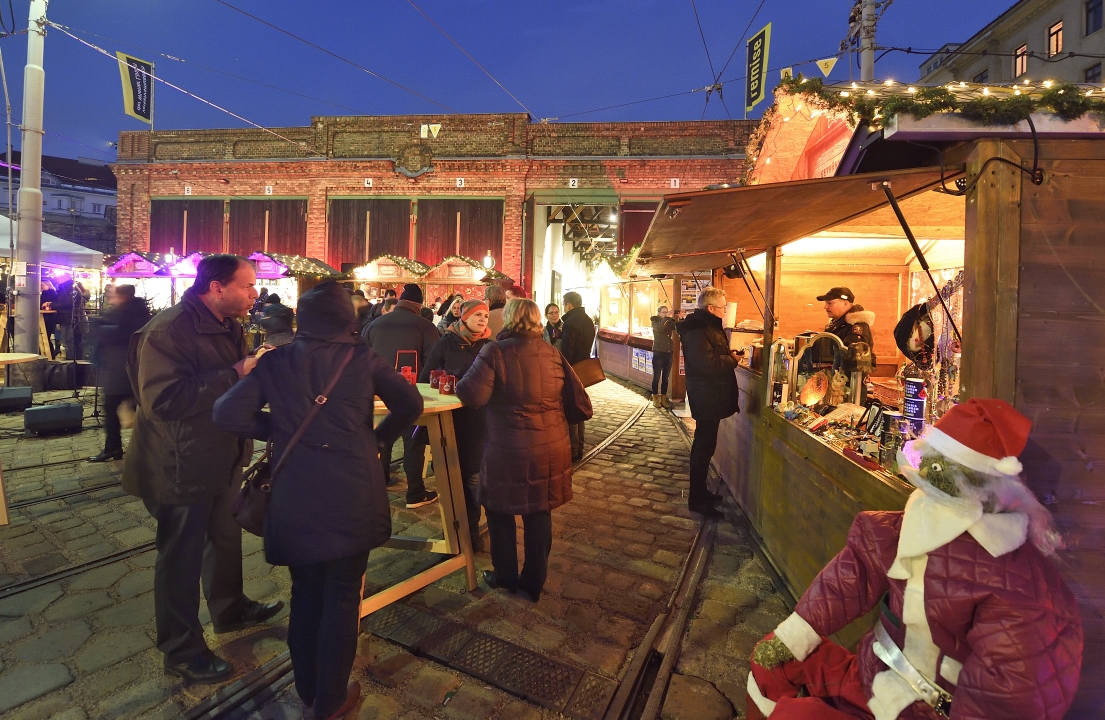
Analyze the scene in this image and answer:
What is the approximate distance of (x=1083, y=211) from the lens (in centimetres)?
220

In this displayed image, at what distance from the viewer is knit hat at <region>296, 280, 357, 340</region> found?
7.32 ft

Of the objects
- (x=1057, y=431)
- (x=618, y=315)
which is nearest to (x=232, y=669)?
(x=1057, y=431)

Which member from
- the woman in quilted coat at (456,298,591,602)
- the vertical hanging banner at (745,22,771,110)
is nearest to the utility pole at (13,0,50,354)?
the woman in quilted coat at (456,298,591,602)

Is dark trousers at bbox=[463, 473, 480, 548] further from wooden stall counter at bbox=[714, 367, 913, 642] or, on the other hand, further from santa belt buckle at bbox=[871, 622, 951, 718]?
santa belt buckle at bbox=[871, 622, 951, 718]

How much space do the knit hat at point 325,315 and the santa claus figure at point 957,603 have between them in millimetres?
2010

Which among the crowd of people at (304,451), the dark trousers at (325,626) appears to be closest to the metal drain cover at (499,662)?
the crowd of people at (304,451)

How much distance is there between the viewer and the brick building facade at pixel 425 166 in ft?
59.8

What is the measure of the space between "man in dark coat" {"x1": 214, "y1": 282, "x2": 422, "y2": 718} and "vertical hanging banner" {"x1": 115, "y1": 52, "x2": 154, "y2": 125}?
56.9 ft

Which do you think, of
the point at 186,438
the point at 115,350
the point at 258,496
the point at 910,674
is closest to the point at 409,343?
the point at 186,438

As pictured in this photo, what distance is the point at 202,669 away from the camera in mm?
2711

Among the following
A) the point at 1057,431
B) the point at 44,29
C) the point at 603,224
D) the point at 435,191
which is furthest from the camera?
the point at 603,224

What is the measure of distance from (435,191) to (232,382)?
17.6 m

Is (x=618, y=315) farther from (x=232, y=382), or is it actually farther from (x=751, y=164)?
(x=232, y=382)

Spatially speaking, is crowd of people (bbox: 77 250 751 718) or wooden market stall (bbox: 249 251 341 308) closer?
crowd of people (bbox: 77 250 751 718)
